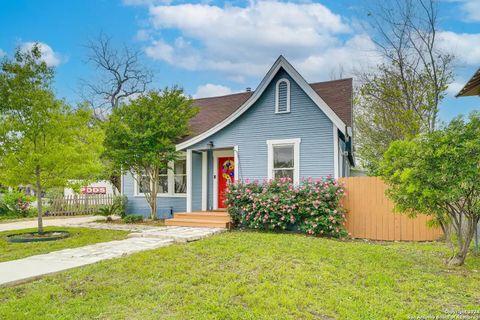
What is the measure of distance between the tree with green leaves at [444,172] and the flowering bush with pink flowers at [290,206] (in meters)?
3.09

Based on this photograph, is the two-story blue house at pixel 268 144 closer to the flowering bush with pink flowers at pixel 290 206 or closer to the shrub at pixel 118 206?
the flowering bush with pink flowers at pixel 290 206

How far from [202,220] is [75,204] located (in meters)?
10.0

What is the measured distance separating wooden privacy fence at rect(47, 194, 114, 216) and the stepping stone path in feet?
29.9

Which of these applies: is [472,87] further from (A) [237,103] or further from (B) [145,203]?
(B) [145,203]

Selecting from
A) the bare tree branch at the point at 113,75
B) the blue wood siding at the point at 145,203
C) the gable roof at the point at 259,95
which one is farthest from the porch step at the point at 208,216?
the bare tree branch at the point at 113,75

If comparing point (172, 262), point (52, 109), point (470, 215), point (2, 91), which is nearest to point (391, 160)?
point (470, 215)

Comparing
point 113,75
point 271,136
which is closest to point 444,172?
point 271,136

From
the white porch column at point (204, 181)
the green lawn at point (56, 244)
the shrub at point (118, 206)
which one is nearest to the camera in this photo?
the green lawn at point (56, 244)

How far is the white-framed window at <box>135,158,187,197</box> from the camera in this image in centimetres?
1300

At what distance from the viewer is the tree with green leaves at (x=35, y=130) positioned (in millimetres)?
8633

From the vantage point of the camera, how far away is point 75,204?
17484mm

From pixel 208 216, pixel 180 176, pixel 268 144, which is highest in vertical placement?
pixel 268 144

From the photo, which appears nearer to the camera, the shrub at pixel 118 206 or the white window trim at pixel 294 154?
the white window trim at pixel 294 154

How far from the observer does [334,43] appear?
1914 centimetres
